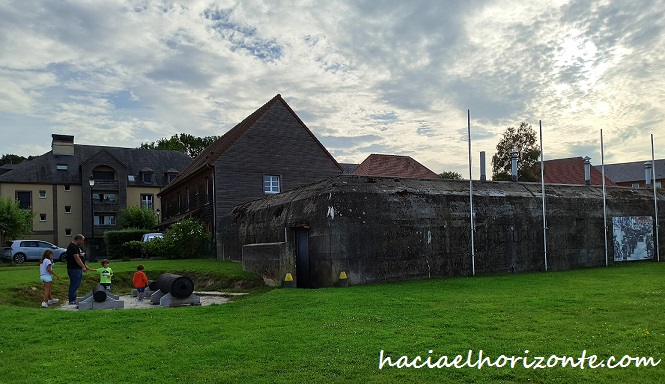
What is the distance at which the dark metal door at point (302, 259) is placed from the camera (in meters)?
18.4

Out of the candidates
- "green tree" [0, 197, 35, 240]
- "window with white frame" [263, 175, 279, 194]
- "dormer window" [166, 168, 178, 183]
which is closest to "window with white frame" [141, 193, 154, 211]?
"dormer window" [166, 168, 178, 183]

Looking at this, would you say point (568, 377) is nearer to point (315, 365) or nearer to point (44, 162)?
point (315, 365)

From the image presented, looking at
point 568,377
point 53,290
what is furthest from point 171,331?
point 53,290

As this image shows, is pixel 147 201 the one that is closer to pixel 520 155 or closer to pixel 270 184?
pixel 270 184

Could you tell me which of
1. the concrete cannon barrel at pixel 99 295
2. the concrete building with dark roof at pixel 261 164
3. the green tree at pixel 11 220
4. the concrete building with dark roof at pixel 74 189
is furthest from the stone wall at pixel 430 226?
the concrete building with dark roof at pixel 74 189

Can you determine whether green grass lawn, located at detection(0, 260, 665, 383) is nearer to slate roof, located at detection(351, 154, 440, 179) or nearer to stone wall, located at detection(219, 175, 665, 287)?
stone wall, located at detection(219, 175, 665, 287)

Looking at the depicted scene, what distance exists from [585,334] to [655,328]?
119cm

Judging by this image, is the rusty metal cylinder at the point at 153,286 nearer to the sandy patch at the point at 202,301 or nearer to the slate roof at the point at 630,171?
the sandy patch at the point at 202,301

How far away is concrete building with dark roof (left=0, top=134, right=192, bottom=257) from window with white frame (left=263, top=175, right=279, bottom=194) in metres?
22.4

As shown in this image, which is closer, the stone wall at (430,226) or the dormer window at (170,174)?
the stone wall at (430,226)

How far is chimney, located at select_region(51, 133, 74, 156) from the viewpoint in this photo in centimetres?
5662

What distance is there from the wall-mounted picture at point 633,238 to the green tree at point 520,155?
892 inches

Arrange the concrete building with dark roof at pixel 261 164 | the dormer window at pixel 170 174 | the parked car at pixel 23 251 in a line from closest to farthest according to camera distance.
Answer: the parked car at pixel 23 251, the concrete building with dark roof at pixel 261 164, the dormer window at pixel 170 174

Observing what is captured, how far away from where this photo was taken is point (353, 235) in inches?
705
